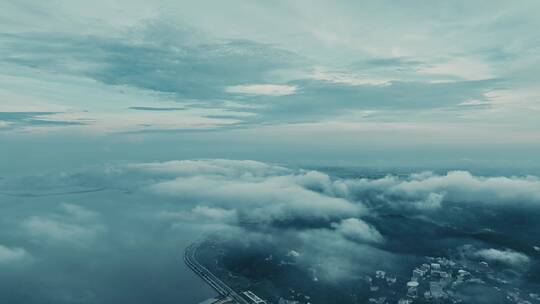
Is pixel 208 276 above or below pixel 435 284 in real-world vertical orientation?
below

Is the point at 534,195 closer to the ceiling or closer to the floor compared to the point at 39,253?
closer to the ceiling

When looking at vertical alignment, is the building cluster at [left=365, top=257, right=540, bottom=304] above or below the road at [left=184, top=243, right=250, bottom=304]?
above

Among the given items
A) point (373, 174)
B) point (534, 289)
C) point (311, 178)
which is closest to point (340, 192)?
point (311, 178)

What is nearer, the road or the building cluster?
the building cluster

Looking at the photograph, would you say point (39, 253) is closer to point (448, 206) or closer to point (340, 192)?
point (340, 192)

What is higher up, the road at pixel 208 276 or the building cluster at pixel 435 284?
the building cluster at pixel 435 284

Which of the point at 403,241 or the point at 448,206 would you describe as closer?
the point at 403,241

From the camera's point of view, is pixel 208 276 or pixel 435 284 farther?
pixel 208 276

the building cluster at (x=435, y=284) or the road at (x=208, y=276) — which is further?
the road at (x=208, y=276)
